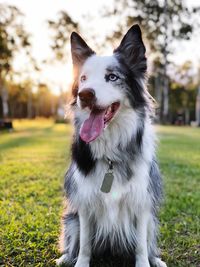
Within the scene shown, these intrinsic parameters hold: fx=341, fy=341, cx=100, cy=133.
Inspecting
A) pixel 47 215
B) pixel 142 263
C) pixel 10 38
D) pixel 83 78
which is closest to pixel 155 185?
pixel 142 263

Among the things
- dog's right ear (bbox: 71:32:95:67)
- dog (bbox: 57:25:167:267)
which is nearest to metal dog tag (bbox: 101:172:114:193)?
dog (bbox: 57:25:167:267)

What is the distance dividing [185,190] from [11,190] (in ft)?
9.83

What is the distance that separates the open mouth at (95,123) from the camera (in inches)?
110

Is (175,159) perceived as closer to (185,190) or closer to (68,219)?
(185,190)

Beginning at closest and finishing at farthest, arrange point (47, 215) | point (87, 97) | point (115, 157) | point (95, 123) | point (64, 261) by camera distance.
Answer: point (87, 97)
point (95, 123)
point (115, 157)
point (64, 261)
point (47, 215)

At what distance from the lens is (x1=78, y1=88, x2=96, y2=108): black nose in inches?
106

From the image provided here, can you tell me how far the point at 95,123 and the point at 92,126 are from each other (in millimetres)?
36

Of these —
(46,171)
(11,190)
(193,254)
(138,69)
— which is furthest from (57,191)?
(138,69)

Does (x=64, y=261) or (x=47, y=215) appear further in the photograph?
(x=47, y=215)

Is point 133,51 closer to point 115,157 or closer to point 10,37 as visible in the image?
point 115,157

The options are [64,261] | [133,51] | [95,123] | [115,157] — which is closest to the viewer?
[95,123]

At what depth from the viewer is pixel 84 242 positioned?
3008mm

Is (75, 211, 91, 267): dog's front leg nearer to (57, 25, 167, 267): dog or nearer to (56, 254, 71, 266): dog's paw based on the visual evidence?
(57, 25, 167, 267): dog

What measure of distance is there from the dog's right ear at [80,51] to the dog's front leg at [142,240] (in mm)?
1496
